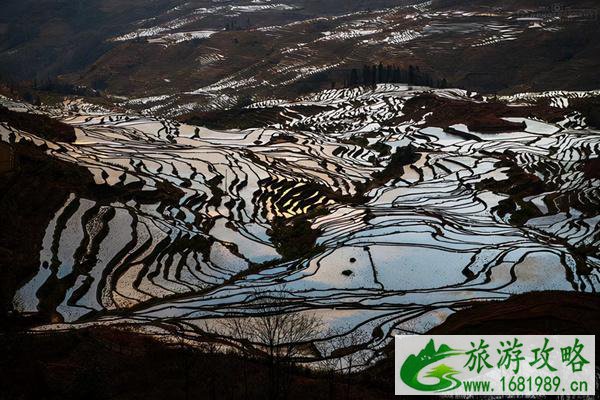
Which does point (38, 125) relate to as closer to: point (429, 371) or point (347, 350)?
point (347, 350)

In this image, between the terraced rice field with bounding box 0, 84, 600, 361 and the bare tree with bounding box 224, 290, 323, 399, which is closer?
the bare tree with bounding box 224, 290, 323, 399

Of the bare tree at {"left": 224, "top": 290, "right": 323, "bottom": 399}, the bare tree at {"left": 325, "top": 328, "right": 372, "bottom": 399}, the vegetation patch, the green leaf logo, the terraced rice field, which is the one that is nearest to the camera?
the green leaf logo

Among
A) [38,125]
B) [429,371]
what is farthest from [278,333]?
[38,125]

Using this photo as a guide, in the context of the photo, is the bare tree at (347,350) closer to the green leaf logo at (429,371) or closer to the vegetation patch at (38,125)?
the green leaf logo at (429,371)

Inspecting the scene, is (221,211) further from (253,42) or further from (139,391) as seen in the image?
(253,42)

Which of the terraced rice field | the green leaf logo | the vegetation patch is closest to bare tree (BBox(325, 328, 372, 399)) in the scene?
the terraced rice field

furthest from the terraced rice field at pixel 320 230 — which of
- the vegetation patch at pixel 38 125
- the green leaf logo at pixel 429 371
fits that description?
the green leaf logo at pixel 429 371

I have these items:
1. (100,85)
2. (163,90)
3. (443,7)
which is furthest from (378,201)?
(443,7)

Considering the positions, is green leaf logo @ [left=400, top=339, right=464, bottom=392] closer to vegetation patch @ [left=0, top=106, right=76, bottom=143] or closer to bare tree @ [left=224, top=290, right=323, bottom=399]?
bare tree @ [left=224, top=290, right=323, bottom=399]
